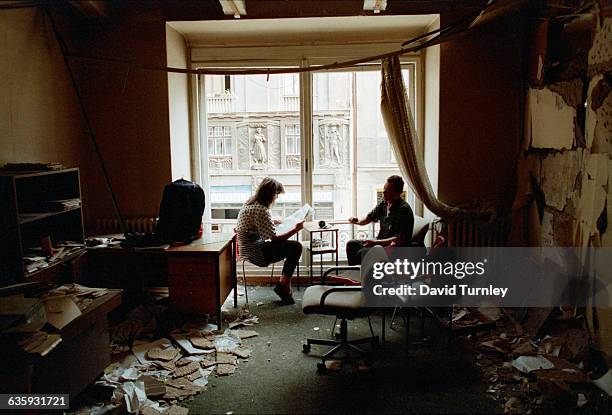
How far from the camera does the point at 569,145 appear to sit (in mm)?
3961

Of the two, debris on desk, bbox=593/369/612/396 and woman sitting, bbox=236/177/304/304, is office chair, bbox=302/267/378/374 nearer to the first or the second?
woman sitting, bbox=236/177/304/304

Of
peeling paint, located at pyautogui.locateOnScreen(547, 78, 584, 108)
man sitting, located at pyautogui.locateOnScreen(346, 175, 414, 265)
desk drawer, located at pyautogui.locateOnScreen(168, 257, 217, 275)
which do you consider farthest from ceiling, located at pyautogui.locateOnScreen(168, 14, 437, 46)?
desk drawer, located at pyautogui.locateOnScreen(168, 257, 217, 275)

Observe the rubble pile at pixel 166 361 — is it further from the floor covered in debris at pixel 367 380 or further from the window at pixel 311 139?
the window at pixel 311 139

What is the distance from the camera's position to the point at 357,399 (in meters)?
3.27

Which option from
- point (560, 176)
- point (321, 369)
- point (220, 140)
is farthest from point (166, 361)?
point (560, 176)

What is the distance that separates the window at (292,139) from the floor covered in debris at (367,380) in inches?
83.6

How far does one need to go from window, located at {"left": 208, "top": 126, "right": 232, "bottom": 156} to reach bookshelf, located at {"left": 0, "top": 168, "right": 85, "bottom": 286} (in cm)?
206

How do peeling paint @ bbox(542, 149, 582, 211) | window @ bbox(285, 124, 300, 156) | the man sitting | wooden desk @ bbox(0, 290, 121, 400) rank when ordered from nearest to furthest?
wooden desk @ bbox(0, 290, 121, 400), peeling paint @ bbox(542, 149, 582, 211), the man sitting, window @ bbox(285, 124, 300, 156)

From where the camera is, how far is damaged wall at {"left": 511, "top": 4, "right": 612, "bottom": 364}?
3428mm

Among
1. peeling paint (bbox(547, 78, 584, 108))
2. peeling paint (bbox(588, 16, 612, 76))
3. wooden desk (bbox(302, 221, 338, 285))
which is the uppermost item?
peeling paint (bbox(588, 16, 612, 76))

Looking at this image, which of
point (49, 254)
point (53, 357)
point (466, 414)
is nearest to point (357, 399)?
point (466, 414)

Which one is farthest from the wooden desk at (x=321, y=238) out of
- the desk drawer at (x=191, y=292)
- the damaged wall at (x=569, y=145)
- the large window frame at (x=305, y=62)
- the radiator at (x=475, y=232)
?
the damaged wall at (x=569, y=145)

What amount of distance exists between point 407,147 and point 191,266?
2336 mm

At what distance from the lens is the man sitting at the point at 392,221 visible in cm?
448
